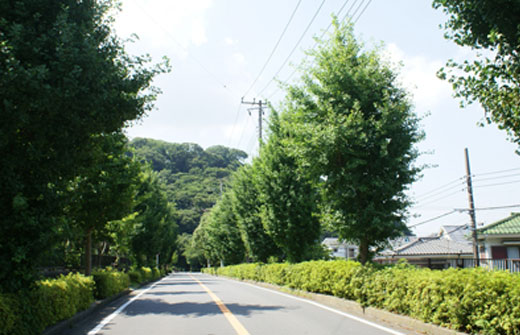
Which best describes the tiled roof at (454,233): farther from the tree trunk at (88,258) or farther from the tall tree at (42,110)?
the tall tree at (42,110)

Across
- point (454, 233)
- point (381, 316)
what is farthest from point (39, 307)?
point (454, 233)

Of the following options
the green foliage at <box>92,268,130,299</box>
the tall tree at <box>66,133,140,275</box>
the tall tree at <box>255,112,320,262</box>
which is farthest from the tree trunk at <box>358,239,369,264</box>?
the green foliage at <box>92,268,130,299</box>

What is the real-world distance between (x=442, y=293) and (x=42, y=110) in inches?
282

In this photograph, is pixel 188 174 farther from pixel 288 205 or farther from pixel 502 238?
pixel 288 205

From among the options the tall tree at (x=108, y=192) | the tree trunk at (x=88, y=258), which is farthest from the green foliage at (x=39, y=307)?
the tree trunk at (x=88, y=258)

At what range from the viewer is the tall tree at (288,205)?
63.5ft

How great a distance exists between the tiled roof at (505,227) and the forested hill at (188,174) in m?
63.1

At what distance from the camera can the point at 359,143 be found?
37.3 ft

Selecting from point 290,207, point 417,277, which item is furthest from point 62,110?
point 290,207

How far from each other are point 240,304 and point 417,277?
598cm

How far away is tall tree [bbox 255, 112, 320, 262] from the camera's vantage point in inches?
762

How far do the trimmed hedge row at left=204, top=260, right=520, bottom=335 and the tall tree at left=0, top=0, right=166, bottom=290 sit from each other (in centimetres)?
648

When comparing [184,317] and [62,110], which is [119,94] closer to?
[62,110]

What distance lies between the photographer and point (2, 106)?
6.10 m
